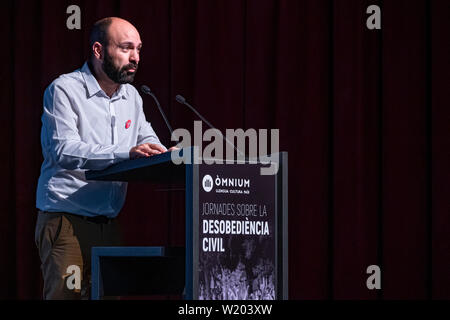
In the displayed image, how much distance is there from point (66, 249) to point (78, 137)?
38 centimetres

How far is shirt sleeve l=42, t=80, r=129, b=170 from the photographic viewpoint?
7.07ft

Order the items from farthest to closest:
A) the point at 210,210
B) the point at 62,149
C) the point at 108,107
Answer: the point at 108,107
the point at 62,149
the point at 210,210

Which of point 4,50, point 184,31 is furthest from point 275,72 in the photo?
point 4,50

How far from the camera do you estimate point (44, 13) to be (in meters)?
3.71

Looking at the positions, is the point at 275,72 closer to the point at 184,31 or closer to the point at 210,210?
the point at 184,31

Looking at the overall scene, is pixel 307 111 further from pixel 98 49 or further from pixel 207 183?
pixel 207 183

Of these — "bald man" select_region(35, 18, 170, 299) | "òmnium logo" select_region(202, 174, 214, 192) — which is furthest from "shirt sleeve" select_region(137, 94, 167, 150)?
"òmnium logo" select_region(202, 174, 214, 192)

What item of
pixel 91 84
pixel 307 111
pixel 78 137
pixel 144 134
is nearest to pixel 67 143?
pixel 78 137

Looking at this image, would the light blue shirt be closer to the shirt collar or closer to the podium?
the shirt collar

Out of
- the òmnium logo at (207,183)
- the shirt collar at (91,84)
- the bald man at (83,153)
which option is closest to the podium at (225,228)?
the òmnium logo at (207,183)

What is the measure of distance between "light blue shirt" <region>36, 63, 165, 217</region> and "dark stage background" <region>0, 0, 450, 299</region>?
3.78 ft

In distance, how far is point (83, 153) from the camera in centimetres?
219

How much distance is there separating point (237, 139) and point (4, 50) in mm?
1344

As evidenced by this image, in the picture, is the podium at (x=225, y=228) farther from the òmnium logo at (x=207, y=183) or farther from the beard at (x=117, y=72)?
the beard at (x=117, y=72)
